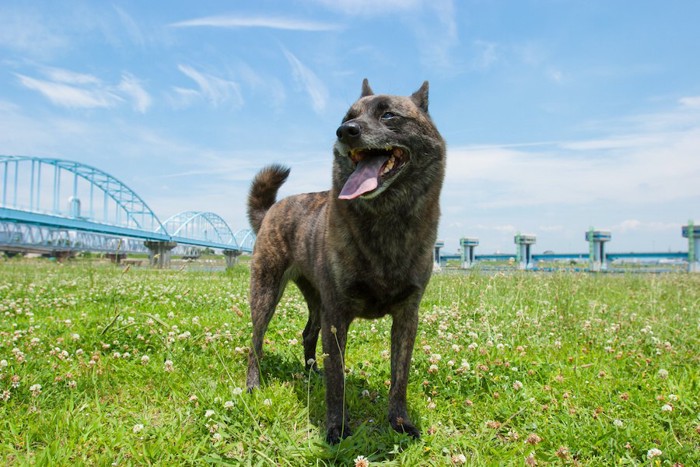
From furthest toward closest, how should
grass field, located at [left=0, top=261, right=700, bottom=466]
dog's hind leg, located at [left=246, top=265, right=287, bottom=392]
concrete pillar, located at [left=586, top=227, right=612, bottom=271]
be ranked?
1. concrete pillar, located at [left=586, top=227, right=612, bottom=271]
2. dog's hind leg, located at [left=246, top=265, right=287, bottom=392]
3. grass field, located at [left=0, top=261, right=700, bottom=466]

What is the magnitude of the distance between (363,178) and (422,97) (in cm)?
113

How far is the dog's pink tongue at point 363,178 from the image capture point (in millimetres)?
2840

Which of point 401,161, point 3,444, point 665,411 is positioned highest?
point 401,161

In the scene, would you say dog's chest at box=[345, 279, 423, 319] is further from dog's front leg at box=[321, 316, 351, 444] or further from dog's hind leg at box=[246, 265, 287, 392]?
dog's hind leg at box=[246, 265, 287, 392]

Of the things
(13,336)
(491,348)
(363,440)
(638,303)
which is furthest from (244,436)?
(638,303)

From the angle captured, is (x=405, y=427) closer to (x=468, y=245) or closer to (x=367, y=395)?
(x=367, y=395)

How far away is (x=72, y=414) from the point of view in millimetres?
3158

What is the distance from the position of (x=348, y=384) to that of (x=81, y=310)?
4927mm

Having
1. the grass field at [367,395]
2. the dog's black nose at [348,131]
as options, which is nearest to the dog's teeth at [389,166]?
the dog's black nose at [348,131]

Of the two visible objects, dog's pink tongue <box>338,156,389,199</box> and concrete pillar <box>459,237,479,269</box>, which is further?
concrete pillar <box>459,237,479,269</box>

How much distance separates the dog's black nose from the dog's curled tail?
2382 millimetres

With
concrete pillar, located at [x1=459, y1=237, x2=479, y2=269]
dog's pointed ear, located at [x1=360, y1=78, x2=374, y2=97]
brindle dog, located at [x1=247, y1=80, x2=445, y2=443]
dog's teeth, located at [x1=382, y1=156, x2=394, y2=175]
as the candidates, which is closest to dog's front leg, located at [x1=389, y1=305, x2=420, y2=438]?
brindle dog, located at [x1=247, y1=80, x2=445, y2=443]

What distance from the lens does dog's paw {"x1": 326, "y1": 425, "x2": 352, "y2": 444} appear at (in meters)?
2.96

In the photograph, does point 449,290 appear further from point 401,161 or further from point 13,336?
point 13,336
